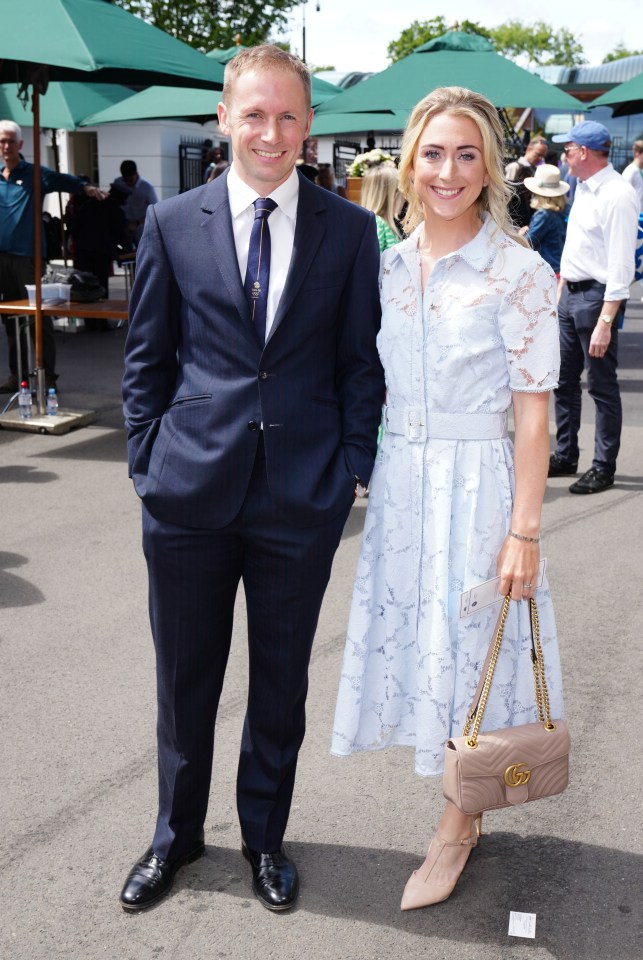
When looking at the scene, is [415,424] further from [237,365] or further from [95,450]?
[95,450]

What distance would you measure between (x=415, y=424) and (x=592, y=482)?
178 inches

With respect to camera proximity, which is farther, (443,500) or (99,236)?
(99,236)

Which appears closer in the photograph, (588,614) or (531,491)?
(531,491)

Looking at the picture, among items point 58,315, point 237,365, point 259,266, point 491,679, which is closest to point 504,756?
point 491,679

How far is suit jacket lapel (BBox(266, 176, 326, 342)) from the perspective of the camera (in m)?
2.53

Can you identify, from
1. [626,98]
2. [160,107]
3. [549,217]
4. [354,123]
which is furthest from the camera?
[354,123]

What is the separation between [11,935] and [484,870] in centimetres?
130

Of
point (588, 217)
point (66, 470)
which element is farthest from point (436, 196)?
point (66, 470)

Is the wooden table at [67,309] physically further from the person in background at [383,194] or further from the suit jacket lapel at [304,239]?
the suit jacket lapel at [304,239]

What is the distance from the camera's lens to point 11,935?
2.71 meters

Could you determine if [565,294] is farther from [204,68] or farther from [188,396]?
[188,396]

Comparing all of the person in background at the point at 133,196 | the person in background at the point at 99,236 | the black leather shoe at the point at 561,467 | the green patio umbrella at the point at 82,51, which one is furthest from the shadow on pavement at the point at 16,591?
the person in background at the point at 133,196

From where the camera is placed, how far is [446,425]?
2.72m

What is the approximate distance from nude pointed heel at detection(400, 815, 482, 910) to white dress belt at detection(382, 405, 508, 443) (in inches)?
43.1
